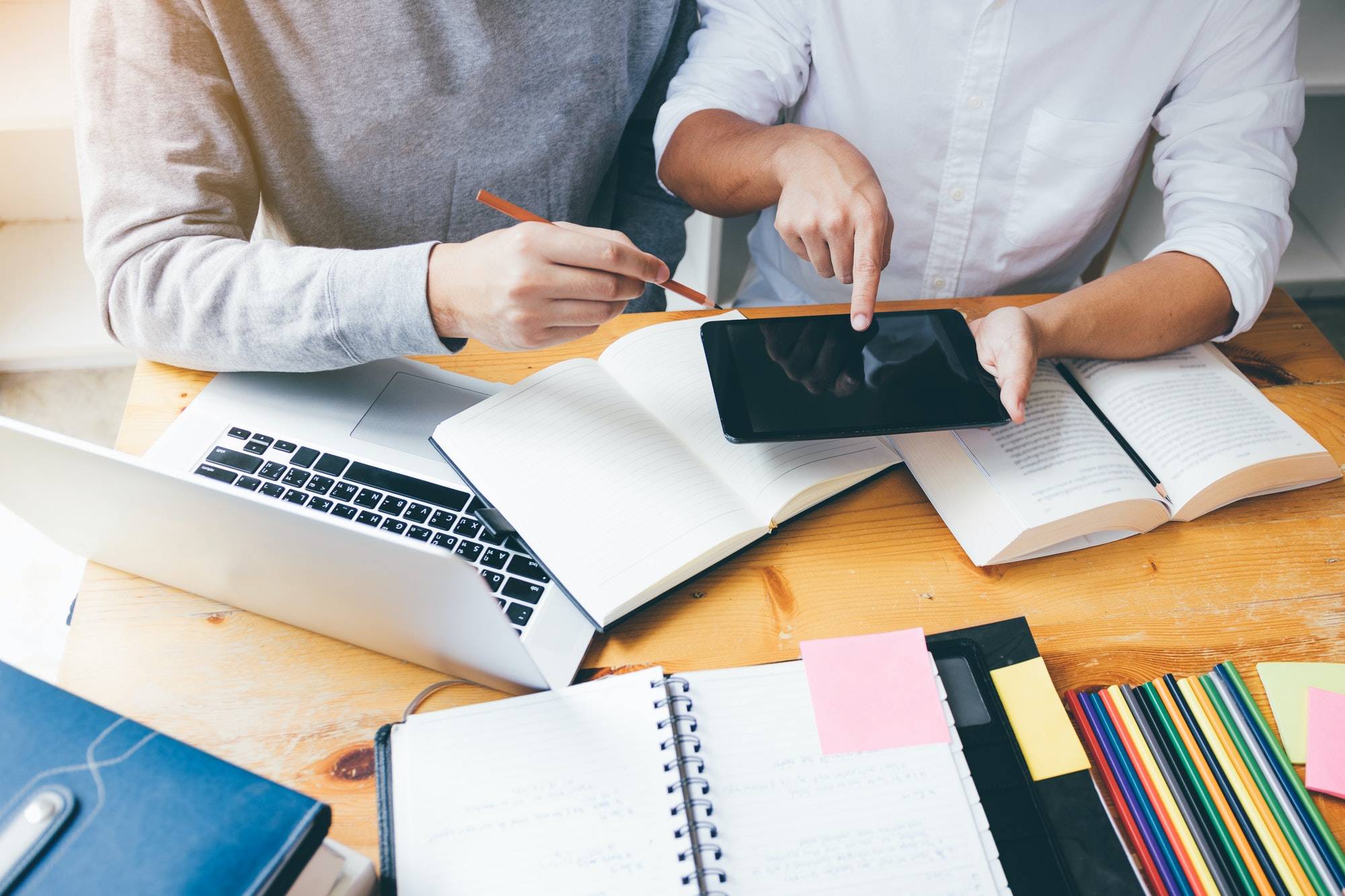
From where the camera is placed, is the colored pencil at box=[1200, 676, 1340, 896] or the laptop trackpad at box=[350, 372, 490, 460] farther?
the laptop trackpad at box=[350, 372, 490, 460]

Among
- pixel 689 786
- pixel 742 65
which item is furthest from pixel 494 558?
pixel 742 65

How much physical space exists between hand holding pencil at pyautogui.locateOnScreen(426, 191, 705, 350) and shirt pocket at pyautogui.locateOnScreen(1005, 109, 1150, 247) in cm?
58

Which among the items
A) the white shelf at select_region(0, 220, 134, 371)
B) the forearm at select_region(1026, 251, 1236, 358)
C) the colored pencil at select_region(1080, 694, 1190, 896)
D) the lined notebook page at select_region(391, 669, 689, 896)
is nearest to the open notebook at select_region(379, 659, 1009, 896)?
the lined notebook page at select_region(391, 669, 689, 896)

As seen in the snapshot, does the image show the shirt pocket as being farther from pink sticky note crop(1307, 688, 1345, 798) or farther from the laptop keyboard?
the laptop keyboard

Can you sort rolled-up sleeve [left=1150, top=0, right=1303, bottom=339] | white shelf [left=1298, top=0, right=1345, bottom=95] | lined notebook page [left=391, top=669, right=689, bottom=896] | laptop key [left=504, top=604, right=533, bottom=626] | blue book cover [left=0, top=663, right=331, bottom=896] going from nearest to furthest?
1. blue book cover [left=0, top=663, right=331, bottom=896]
2. lined notebook page [left=391, top=669, right=689, bottom=896]
3. laptop key [left=504, top=604, right=533, bottom=626]
4. rolled-up sleeve [left=1150, top=0, right=1303, bottom=339]
5. white shelf [left=1298, top=0, right=1345, bottom=95]

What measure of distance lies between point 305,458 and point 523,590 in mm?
236

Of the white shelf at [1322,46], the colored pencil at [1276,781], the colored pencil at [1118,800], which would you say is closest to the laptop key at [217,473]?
the colored pencil at [1118,800]

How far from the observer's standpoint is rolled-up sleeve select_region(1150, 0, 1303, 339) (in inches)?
34.4

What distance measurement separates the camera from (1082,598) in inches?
27.3

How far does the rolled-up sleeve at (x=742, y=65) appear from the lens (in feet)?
3.29

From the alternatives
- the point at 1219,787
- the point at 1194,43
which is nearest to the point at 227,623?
the point at 1219,787

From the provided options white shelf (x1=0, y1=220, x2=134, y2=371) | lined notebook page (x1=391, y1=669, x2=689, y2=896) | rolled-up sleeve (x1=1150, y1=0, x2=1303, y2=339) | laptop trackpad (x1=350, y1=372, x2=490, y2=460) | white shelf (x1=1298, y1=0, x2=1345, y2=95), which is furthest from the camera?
white shelf (x1=0, y1=220, x2=134, y2=371)

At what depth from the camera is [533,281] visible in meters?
0.65

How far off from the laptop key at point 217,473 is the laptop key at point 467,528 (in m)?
0.20
